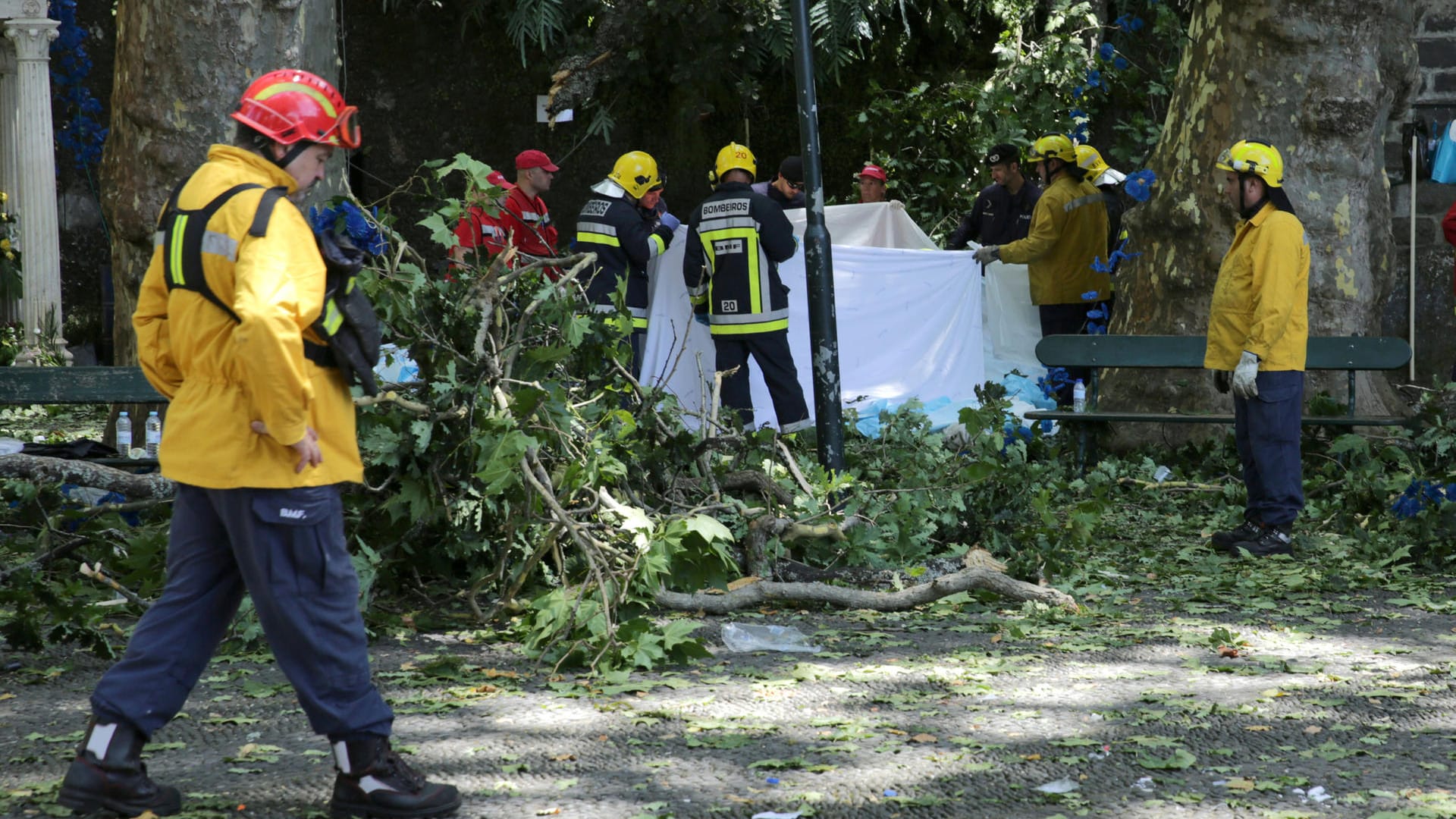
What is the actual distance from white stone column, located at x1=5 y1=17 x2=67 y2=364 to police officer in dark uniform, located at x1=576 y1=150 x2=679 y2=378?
7947 mm

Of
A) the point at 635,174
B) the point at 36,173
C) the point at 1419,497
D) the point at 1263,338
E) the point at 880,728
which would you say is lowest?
the point at 880,728

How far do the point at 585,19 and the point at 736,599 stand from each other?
1158 cm

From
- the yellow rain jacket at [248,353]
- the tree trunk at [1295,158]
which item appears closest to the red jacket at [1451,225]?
the tree trunk at [1295,158]

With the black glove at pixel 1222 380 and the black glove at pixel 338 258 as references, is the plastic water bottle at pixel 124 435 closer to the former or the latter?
the black glove at pixel 338 258

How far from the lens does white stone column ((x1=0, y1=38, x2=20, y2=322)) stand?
16.4m

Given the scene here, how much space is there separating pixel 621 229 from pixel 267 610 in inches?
266

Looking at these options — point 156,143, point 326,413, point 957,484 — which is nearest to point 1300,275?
point 957,484

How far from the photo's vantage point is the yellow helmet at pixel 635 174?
9.96 metres

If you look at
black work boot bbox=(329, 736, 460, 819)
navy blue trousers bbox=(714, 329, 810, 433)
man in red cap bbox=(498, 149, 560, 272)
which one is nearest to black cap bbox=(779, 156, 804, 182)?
man in red cap bbox=(498, 149, 560, 272)

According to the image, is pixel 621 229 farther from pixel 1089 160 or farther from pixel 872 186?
pixel 1089 160

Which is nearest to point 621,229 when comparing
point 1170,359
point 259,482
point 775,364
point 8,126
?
point 775,364

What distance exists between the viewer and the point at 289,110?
344 centimetres

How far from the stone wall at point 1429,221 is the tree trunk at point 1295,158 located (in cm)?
257

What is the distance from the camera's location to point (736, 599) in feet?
18.3
